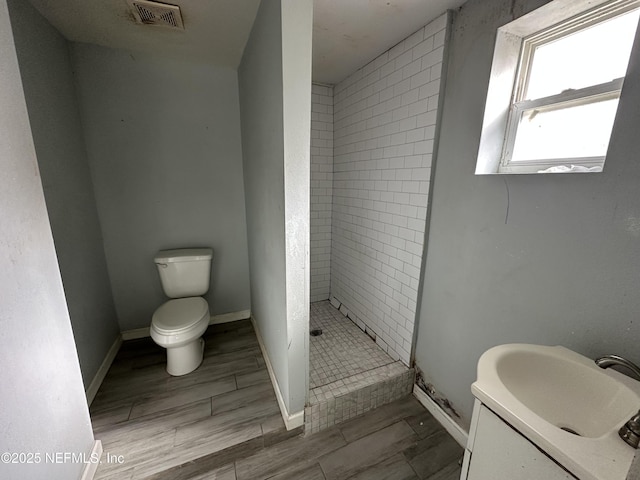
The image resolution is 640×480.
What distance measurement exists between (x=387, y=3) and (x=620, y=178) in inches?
50.1

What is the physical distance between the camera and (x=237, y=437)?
140cm

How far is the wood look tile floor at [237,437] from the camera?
1293 mm

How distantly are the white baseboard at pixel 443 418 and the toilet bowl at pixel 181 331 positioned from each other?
1.60 meters

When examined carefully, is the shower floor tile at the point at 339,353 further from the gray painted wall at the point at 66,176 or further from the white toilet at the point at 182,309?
the gray painted wall at the point at 66,176

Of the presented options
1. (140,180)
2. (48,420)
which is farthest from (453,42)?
(48,420)

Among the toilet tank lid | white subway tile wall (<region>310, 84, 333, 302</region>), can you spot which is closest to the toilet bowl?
the toilet tank lid

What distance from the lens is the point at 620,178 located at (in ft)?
2.74

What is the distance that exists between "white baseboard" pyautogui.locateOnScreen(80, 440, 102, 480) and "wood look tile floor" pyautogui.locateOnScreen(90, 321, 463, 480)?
29 mm

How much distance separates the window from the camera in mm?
917

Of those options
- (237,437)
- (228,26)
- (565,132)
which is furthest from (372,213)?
(237,437)

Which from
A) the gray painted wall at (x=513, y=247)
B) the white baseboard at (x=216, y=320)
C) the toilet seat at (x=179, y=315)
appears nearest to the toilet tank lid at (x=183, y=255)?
the toilet seat at (x=179, y=315)

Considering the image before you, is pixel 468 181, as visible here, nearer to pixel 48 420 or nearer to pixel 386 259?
pixel 386 259

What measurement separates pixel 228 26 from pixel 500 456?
2361mm

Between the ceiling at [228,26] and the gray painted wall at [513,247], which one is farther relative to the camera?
the ceiling at [228,26]
